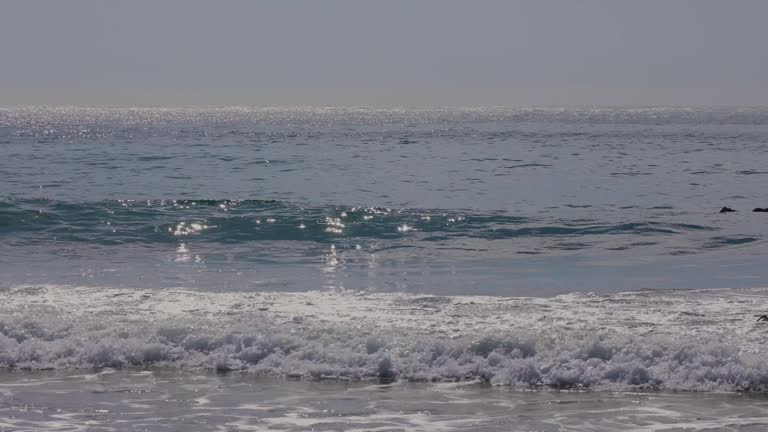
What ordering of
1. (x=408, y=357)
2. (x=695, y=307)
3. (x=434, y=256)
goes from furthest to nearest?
(x=434, y=256) → (x=695, y=307) → (x=408, y=357)

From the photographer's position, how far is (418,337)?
455 inches

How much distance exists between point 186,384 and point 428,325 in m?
3.47

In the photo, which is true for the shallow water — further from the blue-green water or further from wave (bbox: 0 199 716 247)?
wave (bbox: 0 199 716 247)

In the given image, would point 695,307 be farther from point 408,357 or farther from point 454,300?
point 408,357

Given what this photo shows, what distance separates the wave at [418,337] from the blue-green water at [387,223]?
1.79m

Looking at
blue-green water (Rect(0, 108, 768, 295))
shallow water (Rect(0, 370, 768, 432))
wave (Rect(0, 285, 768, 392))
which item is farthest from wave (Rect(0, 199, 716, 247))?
shallow water (Rect(0, 370, 768, 432))

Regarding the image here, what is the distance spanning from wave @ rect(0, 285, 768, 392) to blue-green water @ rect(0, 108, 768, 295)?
1793 millimetres

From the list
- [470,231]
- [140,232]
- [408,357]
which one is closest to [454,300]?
[408,357]

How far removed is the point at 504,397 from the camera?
381 inches

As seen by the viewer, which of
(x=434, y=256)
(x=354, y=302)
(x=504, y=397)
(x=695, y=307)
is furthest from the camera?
(x=434, y=256)

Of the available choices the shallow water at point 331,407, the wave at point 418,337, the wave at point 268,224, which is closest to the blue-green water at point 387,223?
the wave at point 268,224

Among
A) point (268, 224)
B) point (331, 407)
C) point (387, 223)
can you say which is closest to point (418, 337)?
point (331, 407)

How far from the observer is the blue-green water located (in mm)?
17250

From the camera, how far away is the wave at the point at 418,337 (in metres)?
10.3
